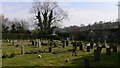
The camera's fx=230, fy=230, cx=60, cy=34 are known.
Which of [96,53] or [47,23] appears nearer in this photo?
[96,53]

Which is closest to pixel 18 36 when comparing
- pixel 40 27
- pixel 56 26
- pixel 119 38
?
pixel 40 27

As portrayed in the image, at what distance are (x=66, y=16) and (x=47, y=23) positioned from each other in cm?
782

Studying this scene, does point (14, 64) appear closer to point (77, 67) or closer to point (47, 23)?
point (77, 67)

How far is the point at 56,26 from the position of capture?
6888 cm

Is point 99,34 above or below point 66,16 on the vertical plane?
below

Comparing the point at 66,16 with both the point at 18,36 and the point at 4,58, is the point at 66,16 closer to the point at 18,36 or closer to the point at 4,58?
the point at 18,36

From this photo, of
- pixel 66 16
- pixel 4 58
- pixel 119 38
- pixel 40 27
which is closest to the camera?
pixel 4 58

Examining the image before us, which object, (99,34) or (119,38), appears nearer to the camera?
(119,38)

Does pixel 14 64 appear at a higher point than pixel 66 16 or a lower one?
lower

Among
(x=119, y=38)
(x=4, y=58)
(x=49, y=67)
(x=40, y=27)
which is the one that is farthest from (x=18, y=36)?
(x=49, y=67)

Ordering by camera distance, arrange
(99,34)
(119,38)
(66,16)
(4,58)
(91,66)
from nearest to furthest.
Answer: (91,66)
(4,58)
(119,38)
(99,34)
(66,16)

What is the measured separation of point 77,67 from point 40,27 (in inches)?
2042

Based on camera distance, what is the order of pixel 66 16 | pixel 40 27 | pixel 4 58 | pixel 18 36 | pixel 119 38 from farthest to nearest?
pixel 66 16, pixel 40 27, pixel 18 36, pixel 119 38, pixel 4 58

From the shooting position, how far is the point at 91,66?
47.6 feet
